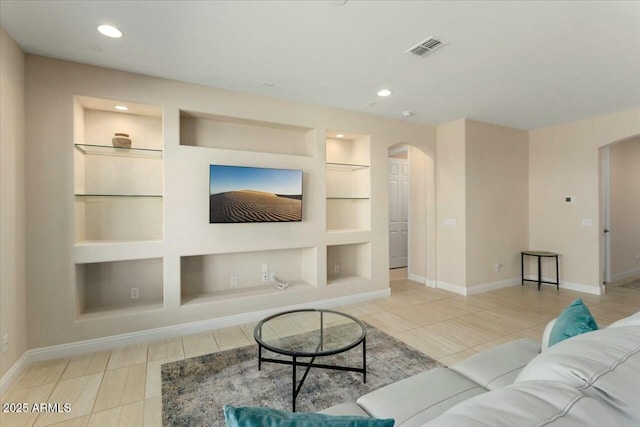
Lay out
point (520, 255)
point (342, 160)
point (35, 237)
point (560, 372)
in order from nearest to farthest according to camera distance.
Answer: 1. point (560, 372)
2. point (35, 237)
3. point (342, 160)
4. point (520, 255)

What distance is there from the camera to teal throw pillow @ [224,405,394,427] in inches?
26.6

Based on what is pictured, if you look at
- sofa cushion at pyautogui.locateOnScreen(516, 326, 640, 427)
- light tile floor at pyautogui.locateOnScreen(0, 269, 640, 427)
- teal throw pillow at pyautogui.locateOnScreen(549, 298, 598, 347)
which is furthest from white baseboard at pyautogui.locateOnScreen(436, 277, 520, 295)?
sofa cushion at pyautogui.locateOnScreen(516, 326, 640, 427)

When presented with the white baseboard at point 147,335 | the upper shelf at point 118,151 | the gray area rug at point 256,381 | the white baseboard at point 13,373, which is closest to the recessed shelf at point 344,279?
the white baseboard at point 147,335

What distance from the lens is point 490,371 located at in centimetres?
161

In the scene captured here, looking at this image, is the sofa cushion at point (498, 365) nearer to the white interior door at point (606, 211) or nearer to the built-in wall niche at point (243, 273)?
the built-in wall niche at point (243, 273)

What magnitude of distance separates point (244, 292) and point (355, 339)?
78.2 inches

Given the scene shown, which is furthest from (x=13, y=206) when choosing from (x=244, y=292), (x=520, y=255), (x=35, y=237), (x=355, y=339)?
(x=520, y=255)

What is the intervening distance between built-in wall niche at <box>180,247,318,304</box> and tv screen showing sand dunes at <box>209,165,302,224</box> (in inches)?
23.9

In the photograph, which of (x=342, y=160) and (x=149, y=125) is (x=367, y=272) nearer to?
(x=342, y=160)

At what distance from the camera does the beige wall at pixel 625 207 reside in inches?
217

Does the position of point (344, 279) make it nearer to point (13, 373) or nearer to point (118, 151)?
point (118, 151)

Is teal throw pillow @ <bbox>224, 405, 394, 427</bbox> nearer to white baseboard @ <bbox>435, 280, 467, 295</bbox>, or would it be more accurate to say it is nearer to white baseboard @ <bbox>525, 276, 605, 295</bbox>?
white baseboard @ <bbox>435, 280, 467, 295</bbox>

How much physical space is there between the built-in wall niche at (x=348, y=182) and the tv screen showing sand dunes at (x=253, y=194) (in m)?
0.84

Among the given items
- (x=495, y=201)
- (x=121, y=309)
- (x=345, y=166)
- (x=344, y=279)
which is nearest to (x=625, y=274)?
(x=495, y=201)
